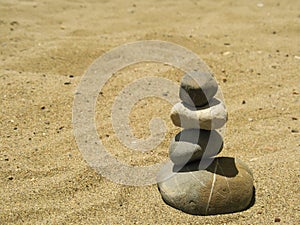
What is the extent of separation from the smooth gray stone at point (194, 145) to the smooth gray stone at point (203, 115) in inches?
2.7

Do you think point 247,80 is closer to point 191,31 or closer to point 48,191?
point 191,31

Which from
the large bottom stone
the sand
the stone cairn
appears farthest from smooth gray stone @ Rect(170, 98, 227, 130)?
the sand

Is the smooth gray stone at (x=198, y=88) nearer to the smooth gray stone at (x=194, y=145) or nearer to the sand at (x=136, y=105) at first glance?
the smooth gray stone at (x=194, y=145)

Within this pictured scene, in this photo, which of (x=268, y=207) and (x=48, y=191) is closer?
(x=268, y=207)

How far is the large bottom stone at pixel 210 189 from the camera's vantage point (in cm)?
249

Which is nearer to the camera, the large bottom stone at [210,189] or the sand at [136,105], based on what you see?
the large bottom stone at [210,189]

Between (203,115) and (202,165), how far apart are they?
0.34 metres

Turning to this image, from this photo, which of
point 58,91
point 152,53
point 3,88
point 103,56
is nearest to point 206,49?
point 152,53

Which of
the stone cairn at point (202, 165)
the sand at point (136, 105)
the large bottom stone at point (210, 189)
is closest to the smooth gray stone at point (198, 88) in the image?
the stone cairn at point (202, 165)

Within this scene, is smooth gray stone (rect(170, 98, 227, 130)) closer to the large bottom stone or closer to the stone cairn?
the stone cairn

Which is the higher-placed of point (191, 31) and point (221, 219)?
point (191, 31)

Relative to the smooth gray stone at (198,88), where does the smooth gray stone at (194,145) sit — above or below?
below

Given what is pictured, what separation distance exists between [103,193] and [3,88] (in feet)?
6.11

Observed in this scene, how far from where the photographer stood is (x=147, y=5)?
688 centimetres
